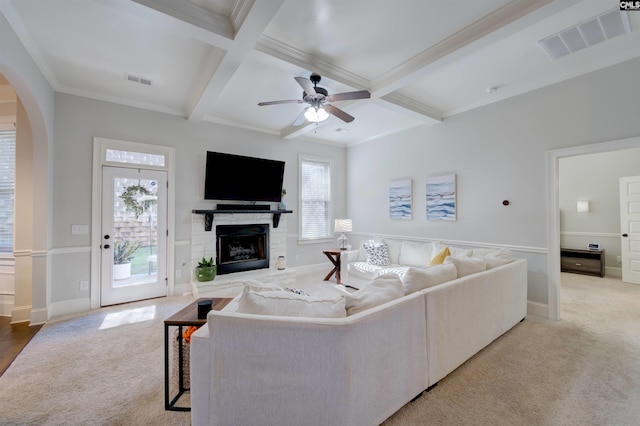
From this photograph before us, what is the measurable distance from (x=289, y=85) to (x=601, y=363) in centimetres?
421

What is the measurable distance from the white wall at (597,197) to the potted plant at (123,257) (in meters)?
8.52

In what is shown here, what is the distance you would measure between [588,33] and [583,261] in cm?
493

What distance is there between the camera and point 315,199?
235 inches

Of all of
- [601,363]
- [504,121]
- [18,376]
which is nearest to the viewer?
[18,376]

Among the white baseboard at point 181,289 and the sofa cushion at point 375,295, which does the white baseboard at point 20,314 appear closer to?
the white baseboard at point 181,289


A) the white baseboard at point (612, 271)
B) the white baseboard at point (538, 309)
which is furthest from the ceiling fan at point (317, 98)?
the white baseboard at point (612, 271)

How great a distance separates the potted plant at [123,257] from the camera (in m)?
3.82

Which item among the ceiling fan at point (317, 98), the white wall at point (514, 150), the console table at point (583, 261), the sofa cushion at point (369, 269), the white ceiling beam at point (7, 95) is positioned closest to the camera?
the ceiling fan at point (317, 98)

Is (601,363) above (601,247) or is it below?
below

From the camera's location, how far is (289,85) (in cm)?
337

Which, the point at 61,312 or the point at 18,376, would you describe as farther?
the point at 61,312

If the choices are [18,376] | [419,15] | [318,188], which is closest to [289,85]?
[419,15]

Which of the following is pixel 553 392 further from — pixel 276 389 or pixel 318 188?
pixel 318 188

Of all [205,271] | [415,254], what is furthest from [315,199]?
[205,271]
